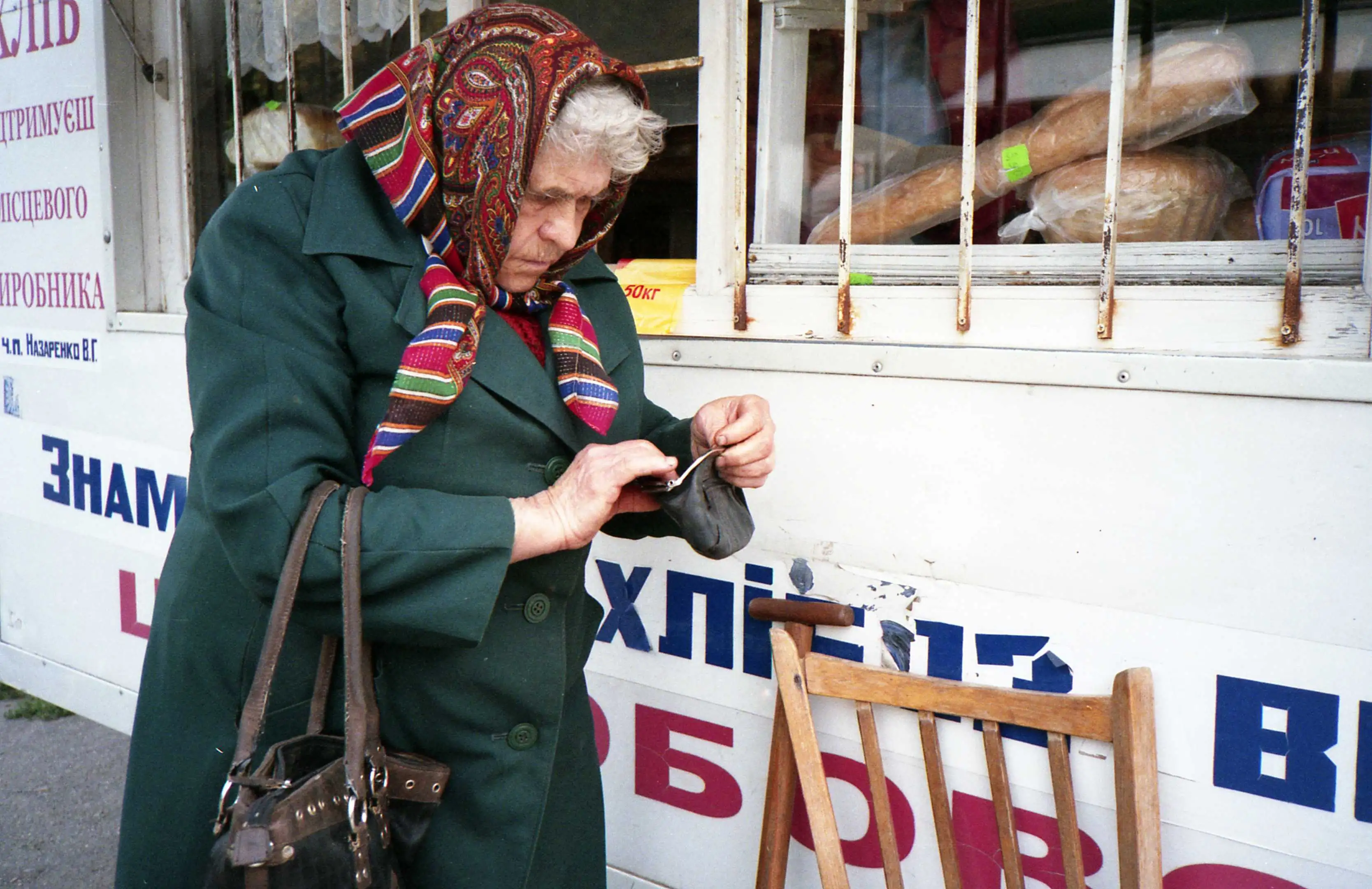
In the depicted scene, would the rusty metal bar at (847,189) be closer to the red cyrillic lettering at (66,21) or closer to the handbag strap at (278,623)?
the handbag strap at (278,623)

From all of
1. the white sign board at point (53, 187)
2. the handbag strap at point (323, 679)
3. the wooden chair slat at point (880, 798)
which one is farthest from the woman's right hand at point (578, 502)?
the white sign board at point (53, 187)

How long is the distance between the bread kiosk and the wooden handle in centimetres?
7

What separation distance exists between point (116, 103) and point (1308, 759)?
3.42 m

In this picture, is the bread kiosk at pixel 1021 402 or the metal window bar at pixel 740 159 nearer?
the bread kiosk at pixel 1021 402

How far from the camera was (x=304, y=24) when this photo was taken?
115 inches

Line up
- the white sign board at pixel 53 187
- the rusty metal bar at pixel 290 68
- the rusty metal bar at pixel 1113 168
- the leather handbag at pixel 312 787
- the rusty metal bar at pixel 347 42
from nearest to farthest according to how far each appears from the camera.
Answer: the leather handbag at pixel 312 787
the rusty metal bar at pixel 1113 168
the rusty metal bar at pixel 347 42
the rusty metal bar at pixel 290 68
the white sign board at pixel 53 187

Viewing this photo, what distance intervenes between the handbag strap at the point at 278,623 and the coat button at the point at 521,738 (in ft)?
1.10

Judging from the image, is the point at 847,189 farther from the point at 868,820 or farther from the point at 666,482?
the point at 868,820

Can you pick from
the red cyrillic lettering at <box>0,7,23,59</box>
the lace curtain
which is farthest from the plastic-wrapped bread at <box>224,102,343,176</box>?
the red cyrillic lettering at <box>0,7,23,59</box>

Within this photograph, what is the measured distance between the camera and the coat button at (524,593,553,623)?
1.45 meters

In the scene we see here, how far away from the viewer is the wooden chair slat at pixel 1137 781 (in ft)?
4.79

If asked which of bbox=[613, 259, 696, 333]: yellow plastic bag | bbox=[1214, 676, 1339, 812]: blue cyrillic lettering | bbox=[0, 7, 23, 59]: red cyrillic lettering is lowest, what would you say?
bbox=[1214, 676, 1339, 812]: blue cyrillic lettering

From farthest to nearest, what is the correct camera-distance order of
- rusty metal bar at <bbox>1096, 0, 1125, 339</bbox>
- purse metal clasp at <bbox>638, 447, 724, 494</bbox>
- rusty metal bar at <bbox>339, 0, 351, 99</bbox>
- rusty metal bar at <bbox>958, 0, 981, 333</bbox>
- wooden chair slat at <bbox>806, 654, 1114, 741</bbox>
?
rusty metal bar at <bbox>339, 0, 351, 99</bbox>
rusty metal bar at <bbox>958, 0, 981, 333</bbox>
rusty metal bar at <bbox>1096, 0, 1125, 339</bbox>
wooden chair slat at <bbox>806, 654, 1114, 741</bbox>
purse metal clasp at <bbox>638, 447, 724, 494</bbox>

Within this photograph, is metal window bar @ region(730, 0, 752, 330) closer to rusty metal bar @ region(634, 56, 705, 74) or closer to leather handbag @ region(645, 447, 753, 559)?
rusty metal bar @ region(634, 56, 705, 74)
